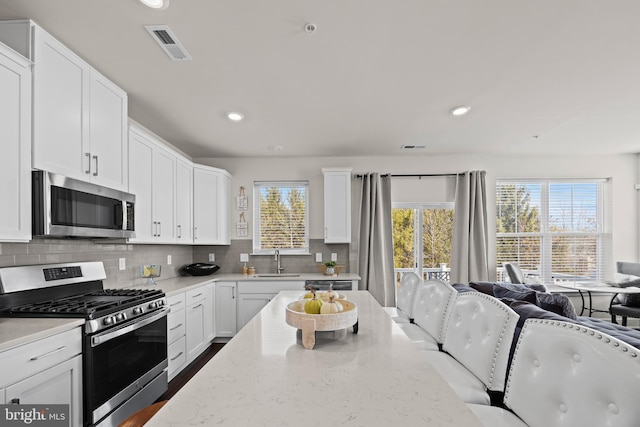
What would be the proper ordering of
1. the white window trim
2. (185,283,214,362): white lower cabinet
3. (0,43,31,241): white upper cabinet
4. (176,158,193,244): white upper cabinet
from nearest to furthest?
(0,43,31,241): white upper cabinet < (185,283,214,362): white lower cabinet < (176,158,193,244): white upper cabinet < the white window trim

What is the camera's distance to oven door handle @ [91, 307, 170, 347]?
2012 millimetres

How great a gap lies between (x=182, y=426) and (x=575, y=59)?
9.92 feet

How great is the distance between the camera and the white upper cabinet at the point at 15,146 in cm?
175

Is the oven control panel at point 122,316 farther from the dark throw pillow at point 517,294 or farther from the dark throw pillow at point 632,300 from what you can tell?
the dark throw pillow at point 632,300

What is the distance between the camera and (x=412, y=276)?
9.65ft

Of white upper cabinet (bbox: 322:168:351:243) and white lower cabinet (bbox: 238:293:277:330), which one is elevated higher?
white upper cabinet (bbox: 322:168:351:243)

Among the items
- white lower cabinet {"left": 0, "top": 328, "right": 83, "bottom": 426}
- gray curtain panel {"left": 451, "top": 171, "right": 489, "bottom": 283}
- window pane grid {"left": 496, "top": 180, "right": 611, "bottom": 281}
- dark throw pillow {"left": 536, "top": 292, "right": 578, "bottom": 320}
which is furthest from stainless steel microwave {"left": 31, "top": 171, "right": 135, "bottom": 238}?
window pane grid {"left": 496, "top": 180, "right": 611, "bottom": 281}

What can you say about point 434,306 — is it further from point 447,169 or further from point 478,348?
point 447,169

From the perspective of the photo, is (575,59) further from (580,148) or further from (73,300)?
(73,300)

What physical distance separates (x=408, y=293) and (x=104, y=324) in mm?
2133

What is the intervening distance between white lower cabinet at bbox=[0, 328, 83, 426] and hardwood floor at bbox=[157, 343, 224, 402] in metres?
1.17

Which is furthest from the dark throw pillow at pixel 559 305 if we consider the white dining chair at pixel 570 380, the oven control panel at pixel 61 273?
the oven control panel at pixel 61 273

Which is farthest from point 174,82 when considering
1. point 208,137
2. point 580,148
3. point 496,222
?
point 580,148

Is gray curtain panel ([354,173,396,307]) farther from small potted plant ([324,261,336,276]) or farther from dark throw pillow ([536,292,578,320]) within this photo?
dark throw pillow ([536,292,578,320])
